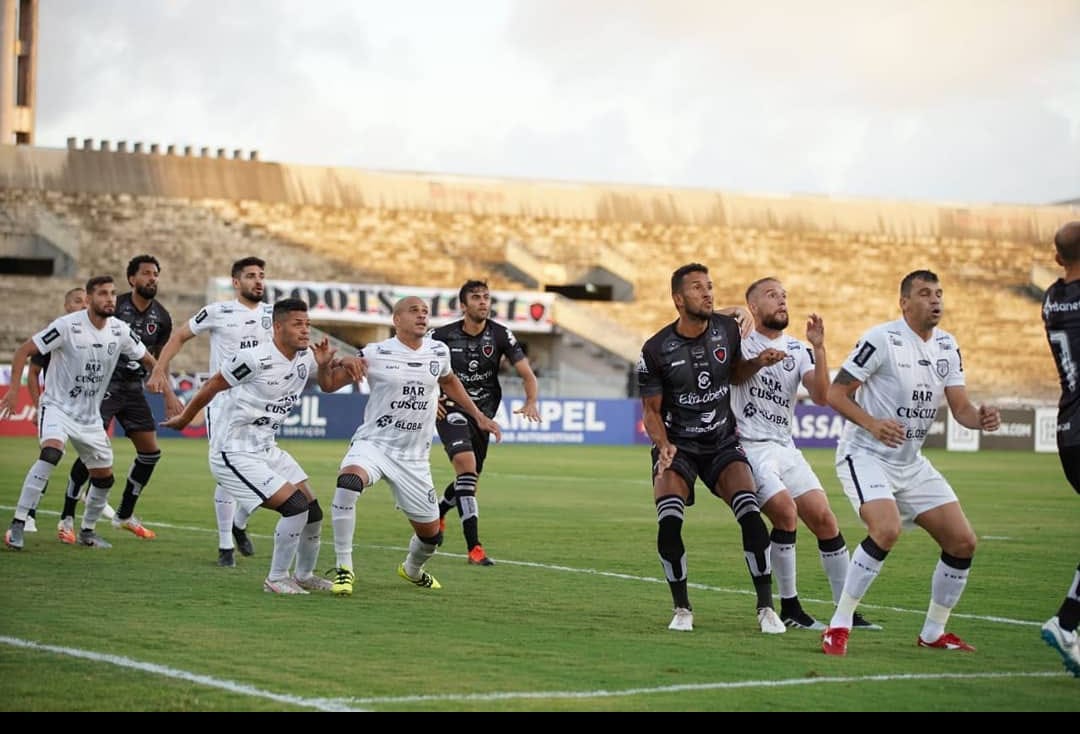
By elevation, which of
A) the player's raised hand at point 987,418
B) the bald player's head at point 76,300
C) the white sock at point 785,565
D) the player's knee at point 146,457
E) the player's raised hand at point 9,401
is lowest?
the white sock at point 785,565

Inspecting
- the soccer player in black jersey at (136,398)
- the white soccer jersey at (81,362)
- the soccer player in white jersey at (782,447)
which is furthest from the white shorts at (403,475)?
the soccer player in black jersey at (136,398)

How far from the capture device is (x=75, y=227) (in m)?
57.3

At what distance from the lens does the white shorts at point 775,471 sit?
1082 centimetres

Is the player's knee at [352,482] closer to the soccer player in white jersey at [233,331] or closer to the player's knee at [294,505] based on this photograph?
the player's knee at [294,505]

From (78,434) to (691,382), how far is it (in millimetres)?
6374

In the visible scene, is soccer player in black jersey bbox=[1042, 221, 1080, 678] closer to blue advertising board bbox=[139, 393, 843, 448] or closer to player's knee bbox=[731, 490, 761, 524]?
player's knee bbox=[731, 490, 761, 524]

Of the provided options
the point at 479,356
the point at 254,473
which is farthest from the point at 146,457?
the point at 254,473

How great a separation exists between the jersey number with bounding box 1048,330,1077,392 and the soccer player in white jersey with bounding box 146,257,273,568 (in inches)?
276

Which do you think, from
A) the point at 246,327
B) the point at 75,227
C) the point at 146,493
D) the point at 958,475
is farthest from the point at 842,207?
the point at 246,327

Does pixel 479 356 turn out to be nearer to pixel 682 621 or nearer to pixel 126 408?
pixel 126 408

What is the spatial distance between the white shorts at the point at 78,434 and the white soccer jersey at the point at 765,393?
6.18 metres

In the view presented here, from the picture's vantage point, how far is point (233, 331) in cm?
1445

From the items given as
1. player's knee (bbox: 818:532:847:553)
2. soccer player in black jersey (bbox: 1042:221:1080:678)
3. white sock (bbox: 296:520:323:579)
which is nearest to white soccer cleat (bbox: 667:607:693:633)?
player's knee (bbox: 818:532:847:553)
